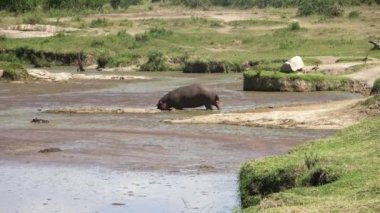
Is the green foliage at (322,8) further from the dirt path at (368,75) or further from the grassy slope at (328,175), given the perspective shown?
the grassy slope at (328,175)

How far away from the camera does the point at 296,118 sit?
20.0 metres

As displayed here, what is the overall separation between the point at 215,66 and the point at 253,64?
184cm

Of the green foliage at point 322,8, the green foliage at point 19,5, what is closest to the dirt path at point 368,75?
the green foliage at point 322,8

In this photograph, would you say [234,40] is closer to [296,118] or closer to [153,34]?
[153,34]

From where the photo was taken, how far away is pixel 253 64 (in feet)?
128

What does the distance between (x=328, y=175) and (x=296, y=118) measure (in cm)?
956

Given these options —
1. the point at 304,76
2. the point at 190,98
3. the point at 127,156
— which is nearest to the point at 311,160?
the point at 127,156

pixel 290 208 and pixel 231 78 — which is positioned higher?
pixel 290 208

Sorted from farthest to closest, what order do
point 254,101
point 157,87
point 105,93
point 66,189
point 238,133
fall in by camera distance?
point 157,87 → point 105,93 → point 254,101 → point 238,133 → point 66,189

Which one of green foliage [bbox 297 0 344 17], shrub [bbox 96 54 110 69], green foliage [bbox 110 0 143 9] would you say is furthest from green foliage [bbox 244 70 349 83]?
green foliage [bbox 110 0 143 9]

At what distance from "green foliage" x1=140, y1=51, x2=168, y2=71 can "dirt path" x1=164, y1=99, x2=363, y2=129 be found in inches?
808

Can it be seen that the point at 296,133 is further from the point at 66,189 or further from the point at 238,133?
the point at 66,189

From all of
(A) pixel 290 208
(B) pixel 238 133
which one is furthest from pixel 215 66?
(A) pixel 290 208

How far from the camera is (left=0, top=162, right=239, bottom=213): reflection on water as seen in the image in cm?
1178
